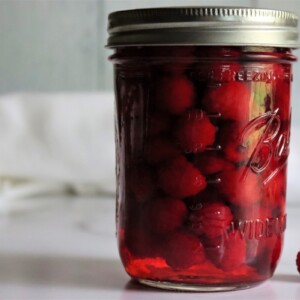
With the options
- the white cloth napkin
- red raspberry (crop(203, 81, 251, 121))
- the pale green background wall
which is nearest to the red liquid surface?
red raspberry (crop(203, 81, 251, 121))

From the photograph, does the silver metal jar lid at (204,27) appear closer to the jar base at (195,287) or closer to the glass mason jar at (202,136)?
the glass mason jar at (202,136)

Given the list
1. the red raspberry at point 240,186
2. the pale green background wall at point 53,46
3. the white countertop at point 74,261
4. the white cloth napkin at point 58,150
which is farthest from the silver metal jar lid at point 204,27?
the pale green background wall at point 53,46

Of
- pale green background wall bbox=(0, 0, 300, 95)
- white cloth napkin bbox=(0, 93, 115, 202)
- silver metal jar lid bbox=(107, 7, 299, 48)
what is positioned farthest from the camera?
pale green background wall bbox=(0, 0, 300, 95)

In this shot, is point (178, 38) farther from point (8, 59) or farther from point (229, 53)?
point (8, 59)

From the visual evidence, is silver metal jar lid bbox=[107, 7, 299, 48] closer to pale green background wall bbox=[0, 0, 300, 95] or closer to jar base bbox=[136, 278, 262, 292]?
jar base bbox=[136, 278, 262, 292]

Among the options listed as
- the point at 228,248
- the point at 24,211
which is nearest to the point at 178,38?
the point at 228,248

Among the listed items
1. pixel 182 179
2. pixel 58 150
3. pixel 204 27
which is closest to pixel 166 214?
pixel 182 179
